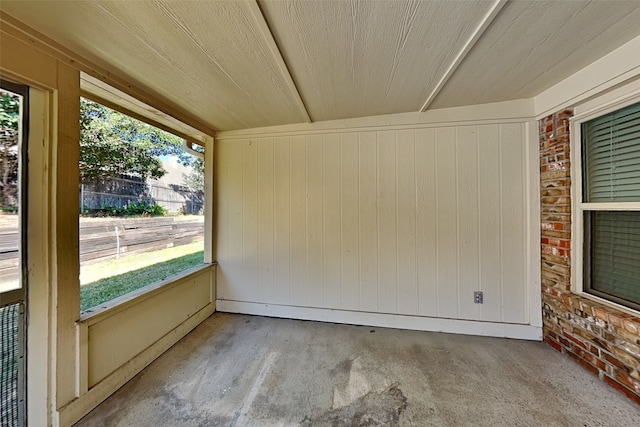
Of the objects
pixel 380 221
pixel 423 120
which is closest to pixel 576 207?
pixel 423 120

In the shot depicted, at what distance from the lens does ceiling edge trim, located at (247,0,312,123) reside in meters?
1.12

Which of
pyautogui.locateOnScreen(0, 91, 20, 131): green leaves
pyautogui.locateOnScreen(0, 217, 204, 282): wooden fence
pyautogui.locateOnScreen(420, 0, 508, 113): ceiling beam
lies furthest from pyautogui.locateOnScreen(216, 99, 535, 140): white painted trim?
pyautogui.locateOnScreen(0, 91, 20, 131): green leaves

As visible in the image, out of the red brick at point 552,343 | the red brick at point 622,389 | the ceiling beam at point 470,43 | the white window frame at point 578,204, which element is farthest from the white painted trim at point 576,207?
the ceiling beam at point 470,43

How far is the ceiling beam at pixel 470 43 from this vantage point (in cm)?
114

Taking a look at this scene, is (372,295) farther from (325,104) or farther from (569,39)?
(569,39)

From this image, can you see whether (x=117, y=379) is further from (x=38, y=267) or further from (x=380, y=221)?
(x=380, y=221)

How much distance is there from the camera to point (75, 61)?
1411 mm

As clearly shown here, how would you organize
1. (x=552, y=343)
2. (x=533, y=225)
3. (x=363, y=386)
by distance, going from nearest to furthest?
(x=363, y=386) < (x=552, y=343) < (x=533, y=225)

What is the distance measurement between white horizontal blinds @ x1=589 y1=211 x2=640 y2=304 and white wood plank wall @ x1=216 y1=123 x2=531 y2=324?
0.44 meters

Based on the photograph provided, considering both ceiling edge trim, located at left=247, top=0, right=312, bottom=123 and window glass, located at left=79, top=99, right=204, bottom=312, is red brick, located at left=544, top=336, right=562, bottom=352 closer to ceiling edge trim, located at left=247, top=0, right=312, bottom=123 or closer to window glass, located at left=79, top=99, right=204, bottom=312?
ceiling edge trim, located at left=247, top=0, right=312, bottom=123

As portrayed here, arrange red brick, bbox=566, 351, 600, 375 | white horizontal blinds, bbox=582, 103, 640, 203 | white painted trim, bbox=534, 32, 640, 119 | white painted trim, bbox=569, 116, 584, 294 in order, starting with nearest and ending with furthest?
white painted trim, bbox=534, 32, 640, 119, white horizontal blinds, bbox=582, 103, 640, 203, red brick, bbox=566, 351, 600, 375, white painted trim, bbox=569, 116, 584, 294

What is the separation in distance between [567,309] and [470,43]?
219cm

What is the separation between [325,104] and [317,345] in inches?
88.5

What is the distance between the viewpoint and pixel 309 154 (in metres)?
2.60
